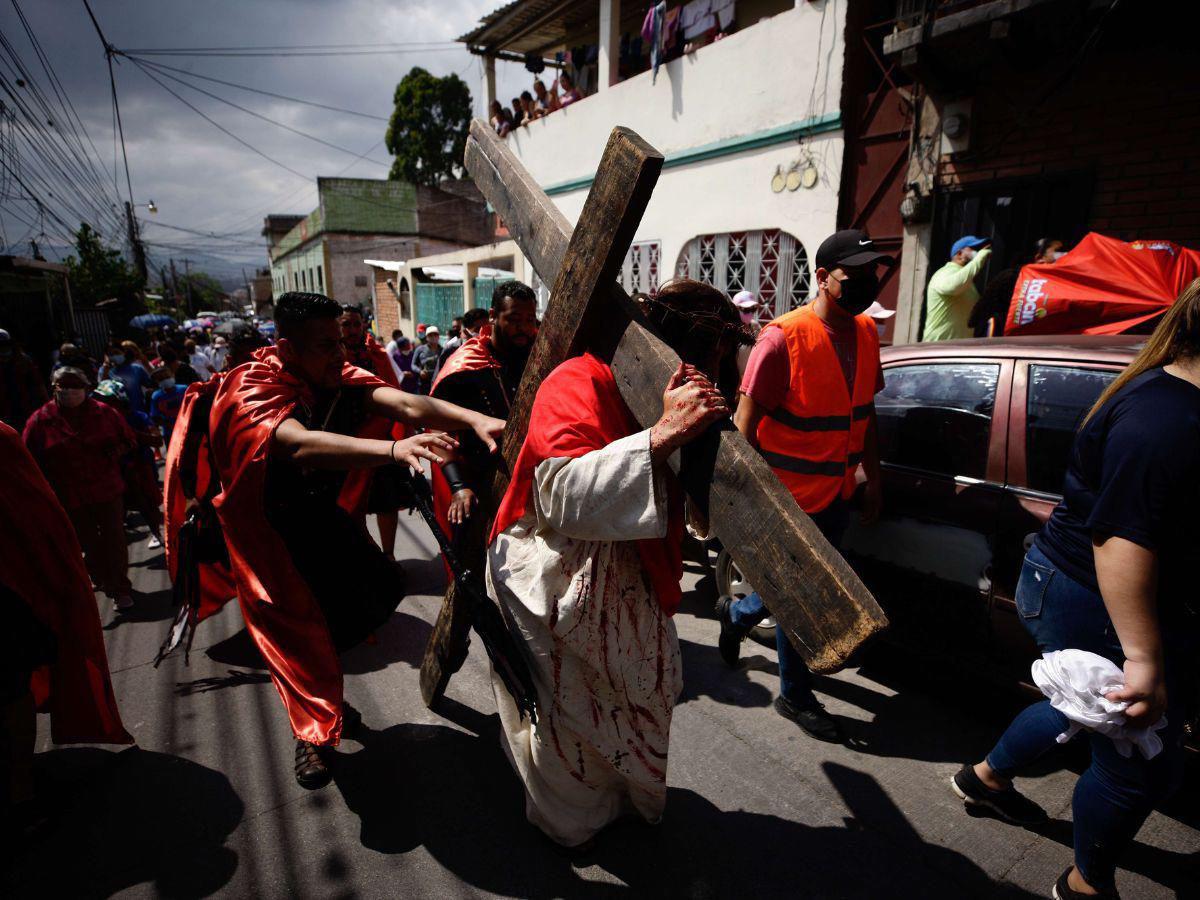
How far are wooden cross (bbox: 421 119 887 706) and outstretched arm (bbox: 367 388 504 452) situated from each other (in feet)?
1.30

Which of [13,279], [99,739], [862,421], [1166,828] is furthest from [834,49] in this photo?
[13,279]

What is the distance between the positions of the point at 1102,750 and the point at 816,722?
1095 millimetres

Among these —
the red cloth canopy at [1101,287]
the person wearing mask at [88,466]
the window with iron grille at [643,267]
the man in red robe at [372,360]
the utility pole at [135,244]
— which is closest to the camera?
the red cloth canopy at [1101,287]

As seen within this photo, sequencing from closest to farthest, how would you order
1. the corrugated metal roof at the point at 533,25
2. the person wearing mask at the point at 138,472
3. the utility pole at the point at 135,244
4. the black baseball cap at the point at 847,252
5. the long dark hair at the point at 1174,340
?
the long dark hair at the point at 1174,340
the black baseball cap at the point at 847,252
the person wearing mask at the point at 138,472
the corrugated metal roof at the point at 533,25
the utility pole at the point at 135,244

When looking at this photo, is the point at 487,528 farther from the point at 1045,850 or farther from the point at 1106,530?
the point at 1045,850

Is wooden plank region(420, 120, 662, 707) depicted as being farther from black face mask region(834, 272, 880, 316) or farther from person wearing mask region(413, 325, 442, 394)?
person wearing mask region(413, 325, 442, 394)

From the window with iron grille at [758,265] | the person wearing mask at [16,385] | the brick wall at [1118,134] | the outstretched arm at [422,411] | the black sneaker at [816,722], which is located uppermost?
the brick wall at [1118,134]

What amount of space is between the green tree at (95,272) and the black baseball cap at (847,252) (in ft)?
105

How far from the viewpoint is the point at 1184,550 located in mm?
1531

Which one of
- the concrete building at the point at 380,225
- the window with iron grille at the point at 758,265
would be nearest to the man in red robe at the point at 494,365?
the window with iron grille at the point at 758,265

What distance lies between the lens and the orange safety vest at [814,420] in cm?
255

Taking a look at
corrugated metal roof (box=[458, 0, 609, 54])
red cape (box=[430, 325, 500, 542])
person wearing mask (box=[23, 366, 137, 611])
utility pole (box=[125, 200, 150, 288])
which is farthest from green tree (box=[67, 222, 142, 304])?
red cape (box=[430, 325, 500, 542])

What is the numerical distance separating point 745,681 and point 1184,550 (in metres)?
1.95

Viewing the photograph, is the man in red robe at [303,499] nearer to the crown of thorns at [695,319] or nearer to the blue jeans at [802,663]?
the crown of thorns at [695,319]
